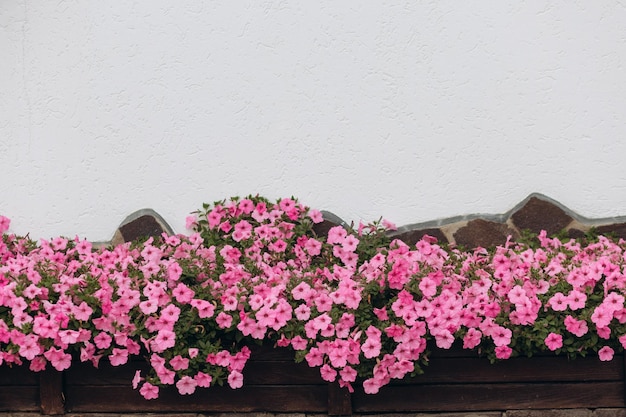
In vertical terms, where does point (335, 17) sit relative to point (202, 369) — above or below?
above

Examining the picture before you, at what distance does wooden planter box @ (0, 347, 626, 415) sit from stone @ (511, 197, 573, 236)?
3.02 ft

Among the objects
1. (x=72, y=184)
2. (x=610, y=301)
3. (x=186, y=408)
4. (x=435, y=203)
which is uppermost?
(x=72, y=184)

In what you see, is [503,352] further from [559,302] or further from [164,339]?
[164,339]

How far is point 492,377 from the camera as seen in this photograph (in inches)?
159

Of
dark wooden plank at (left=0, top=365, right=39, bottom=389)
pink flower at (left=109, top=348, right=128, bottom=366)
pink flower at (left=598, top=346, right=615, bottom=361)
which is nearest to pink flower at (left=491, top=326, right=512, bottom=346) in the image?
pink flower at (left=598, top=346, right=615, bottom=361)

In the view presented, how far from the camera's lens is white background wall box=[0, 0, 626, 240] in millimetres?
4699

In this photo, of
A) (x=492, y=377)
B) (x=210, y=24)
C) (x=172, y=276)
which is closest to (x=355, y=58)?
(x=210, y=24)

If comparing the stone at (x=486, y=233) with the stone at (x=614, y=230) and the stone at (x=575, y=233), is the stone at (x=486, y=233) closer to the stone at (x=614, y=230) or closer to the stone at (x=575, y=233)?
the stone at (x=575, y=233)

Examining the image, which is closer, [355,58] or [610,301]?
[610,301]

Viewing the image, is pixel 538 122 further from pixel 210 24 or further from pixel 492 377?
pixel 210 24

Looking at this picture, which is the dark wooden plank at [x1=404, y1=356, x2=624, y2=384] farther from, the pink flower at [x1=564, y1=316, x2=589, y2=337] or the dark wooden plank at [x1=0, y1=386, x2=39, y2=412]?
the dark wooden plank at [x1=0, y1=386, x2=39, y2=412]

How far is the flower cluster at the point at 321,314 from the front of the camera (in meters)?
3.90

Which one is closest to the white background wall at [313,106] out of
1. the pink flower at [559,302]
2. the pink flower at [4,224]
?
the pink flower at [4,224]

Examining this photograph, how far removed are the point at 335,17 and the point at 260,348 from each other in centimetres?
187
